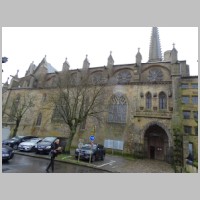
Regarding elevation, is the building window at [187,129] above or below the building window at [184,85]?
below

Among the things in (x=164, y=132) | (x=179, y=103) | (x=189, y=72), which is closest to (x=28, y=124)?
(x=164, y=132)

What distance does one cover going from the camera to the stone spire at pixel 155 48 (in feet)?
124

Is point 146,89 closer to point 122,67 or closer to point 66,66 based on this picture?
point 122,67

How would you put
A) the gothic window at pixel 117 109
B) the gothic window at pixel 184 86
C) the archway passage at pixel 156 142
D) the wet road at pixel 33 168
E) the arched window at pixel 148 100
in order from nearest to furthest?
the wet road at pixel 33 168 → the archway passage at pixel 156 142 → the gothic window at pixel 184 86 → the arched window at pixel 148 100 → the gothic window at pixel 117 109

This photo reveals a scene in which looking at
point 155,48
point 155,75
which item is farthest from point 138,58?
point 155,48

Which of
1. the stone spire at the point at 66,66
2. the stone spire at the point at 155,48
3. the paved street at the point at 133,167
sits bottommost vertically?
the paved street at the point at 133,167

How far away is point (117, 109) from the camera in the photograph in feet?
80.4

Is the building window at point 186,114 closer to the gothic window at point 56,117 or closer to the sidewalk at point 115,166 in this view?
the sidewalk at point 115,166

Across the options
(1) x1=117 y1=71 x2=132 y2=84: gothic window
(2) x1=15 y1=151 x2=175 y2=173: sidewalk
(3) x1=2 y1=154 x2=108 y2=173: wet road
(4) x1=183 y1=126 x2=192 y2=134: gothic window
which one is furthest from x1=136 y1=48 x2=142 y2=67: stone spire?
(3) x1=2 y1=154 x2=108 y2=173: wet road

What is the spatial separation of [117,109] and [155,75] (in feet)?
Result: 28.6

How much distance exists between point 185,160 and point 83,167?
11.8m

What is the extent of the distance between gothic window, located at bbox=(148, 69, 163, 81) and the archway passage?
27.4ft

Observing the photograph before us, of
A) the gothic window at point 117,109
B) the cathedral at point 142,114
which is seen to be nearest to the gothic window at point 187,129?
the cathedral at point 142,114

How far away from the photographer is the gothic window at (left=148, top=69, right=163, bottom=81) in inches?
1033
